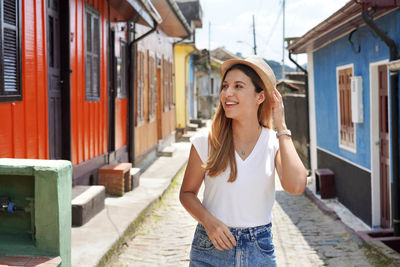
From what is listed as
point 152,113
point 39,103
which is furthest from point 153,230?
point 152,113

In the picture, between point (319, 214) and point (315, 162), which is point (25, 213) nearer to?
point (319, 214)

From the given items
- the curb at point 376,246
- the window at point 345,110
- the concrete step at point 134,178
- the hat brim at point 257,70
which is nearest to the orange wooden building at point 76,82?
the concrete step at point 134,178

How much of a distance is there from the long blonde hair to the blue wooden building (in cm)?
426

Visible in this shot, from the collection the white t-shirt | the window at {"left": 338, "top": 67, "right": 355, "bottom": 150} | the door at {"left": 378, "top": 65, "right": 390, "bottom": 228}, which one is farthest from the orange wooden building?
the door at {"left": 378, "top": 65, "right": 390, "bottom": 228}

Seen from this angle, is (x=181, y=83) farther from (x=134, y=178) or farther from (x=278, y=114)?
(x=278, y=114)

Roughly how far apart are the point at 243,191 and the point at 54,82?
Result: 4.96m

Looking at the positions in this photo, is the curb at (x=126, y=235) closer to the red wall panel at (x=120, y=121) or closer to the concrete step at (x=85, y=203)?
the concrete step at (x=85, y=203)

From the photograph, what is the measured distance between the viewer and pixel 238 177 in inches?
98.1

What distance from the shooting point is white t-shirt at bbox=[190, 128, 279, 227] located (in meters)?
2.49

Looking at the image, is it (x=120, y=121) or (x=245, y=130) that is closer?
(x=245, y=130)

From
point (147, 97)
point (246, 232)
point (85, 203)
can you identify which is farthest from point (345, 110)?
point (246, 232)

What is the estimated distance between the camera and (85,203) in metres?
6.39

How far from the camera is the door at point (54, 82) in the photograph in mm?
6758

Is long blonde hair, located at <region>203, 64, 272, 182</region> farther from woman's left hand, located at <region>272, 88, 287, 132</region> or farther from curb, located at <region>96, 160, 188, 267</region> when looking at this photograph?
curb, located at <region>96, 160, 188, 267</region>
